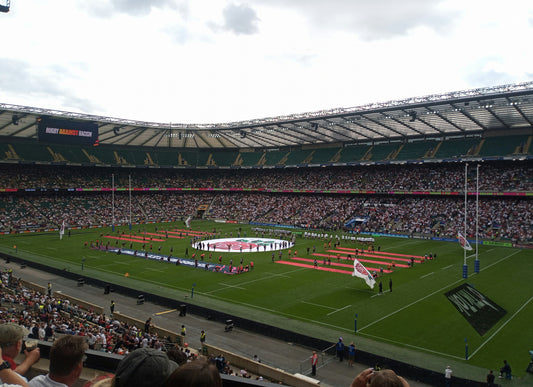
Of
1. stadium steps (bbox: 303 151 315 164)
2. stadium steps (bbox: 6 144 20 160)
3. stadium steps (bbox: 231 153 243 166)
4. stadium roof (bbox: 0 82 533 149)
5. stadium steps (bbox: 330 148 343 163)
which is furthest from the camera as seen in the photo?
stadium steps (bbox: 231 153 243 166)

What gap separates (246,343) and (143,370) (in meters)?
20.7

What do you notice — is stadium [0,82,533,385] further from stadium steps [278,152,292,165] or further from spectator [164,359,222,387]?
spectator [164,359,222,387]

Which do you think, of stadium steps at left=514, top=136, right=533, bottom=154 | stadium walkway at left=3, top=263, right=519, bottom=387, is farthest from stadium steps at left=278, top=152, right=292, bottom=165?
stadium walkway at left=3, top=263, right=519, bottom=387

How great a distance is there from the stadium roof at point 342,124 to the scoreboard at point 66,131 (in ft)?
3.63

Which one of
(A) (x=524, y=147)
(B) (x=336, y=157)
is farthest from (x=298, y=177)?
(A) (x=524, y=147)

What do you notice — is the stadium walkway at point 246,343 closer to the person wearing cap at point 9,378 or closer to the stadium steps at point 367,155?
the person wearing cap at point 9,378

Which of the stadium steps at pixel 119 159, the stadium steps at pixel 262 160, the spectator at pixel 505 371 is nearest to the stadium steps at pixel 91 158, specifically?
the stadium steps at pixel 119 159

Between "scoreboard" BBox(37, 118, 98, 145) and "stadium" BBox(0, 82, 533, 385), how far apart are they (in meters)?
0.22

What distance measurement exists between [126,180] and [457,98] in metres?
65.2

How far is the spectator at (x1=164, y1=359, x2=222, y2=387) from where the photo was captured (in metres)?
2.20

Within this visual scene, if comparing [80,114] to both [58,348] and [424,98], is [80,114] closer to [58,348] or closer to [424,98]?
[424,98]

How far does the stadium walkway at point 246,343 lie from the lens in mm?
18234

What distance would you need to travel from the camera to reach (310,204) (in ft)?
256

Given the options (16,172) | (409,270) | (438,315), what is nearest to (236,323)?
(438,315)
